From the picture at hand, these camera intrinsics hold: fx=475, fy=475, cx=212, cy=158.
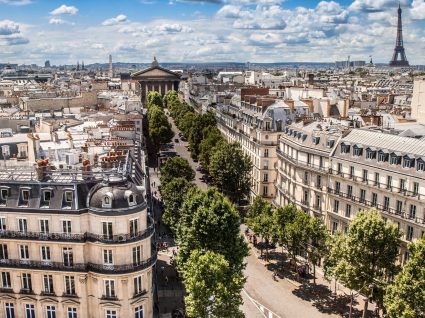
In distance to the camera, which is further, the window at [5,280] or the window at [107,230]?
the window at [5,280]

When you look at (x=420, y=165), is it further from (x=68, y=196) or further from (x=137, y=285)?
(x=68, y=196)

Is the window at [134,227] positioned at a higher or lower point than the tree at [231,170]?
higher

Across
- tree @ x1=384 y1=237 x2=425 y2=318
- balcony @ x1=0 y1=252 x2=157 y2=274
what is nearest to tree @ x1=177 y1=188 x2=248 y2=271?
balcony @ x1=0 y1=252 x2=157 y2=274

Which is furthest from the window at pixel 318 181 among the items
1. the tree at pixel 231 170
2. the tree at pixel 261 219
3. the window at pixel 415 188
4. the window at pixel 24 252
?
the window at pixel 24 252

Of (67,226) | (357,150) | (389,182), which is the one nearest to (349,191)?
(357,150)

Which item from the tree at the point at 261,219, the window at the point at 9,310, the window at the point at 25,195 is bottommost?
the window at the point at 9,310

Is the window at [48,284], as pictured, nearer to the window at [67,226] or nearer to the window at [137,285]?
the window at [67,226]

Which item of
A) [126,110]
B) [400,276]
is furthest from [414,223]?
[126,110]

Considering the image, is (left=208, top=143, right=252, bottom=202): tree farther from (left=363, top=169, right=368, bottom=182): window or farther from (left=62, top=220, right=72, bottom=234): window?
(left=62, top=220, right=72, bottom=234): window
